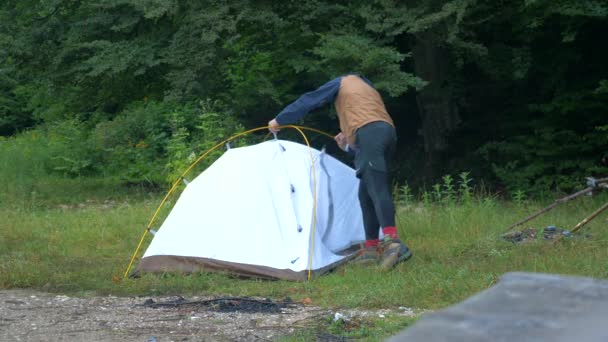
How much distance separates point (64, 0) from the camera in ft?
49.3

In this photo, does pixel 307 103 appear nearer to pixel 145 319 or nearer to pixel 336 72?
pixel 145 319

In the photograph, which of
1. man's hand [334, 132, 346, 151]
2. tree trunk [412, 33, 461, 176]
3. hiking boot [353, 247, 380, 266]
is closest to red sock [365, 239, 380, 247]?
hiking boot [353, 247, 380, 266]

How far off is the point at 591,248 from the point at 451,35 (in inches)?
194

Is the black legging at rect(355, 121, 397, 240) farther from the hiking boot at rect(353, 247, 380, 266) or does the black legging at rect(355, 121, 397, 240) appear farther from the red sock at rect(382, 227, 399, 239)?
the hiking boot at rect(353, 247, 380, 266)

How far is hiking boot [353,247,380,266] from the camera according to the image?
26.0 feet

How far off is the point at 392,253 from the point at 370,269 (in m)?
0.25

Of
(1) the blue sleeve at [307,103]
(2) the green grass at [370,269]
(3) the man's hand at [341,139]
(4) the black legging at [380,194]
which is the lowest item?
(2) the green grass at [370,269]

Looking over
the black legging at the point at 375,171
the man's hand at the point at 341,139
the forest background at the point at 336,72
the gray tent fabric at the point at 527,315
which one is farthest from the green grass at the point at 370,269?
the gray tent fabric at the point at 527,315

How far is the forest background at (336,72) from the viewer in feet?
42.4

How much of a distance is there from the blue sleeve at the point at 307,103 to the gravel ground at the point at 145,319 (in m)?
1.95

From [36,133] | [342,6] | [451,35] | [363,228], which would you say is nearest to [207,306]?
[363,228]

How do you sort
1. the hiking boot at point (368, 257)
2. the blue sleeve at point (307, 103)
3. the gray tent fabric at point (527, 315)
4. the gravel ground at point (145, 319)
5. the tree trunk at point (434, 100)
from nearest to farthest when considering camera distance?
the gray tent fabric at point (527, 315), the gravel ground at point (145, 319), the hiking boot at point (368, 257), the blue sleeve at point (307, 103), the tree trunk at point (434, 100)

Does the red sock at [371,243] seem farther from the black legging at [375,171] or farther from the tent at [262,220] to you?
the tent at [262,220]

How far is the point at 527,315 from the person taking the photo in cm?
234
